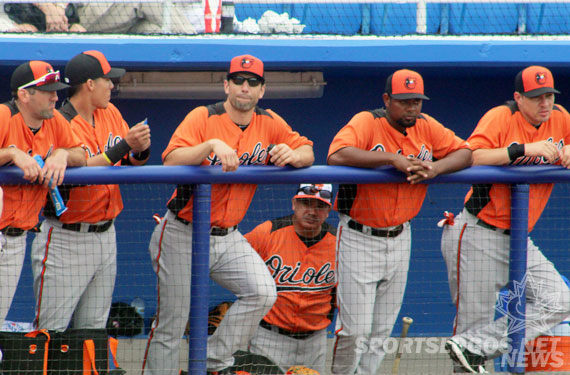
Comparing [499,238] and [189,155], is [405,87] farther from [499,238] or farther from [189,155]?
[189,155]

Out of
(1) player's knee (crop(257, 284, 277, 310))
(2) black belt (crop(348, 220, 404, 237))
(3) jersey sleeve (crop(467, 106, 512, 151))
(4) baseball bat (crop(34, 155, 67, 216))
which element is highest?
(3) jersey sleeve (crop(467, 106, 512, 151))

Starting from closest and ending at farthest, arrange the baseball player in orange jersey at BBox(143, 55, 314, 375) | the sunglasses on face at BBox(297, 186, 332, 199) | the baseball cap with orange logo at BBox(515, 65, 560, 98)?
1. the baseball player in orange jersey at BBox(143, 55, 314, 375)
2. the baseball cap with orange logo at BBox(515, 65, 560, 98)
3. the sunglasses on face at BBox(297, 186, 332, 199)

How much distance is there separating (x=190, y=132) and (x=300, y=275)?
1.26 meters

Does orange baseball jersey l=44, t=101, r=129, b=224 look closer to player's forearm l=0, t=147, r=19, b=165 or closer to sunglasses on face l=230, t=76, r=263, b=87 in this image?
player's forearm l=0, t=147, r=19, b=165

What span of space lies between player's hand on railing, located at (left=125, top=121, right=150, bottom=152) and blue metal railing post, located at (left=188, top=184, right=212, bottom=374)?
44 centimetres

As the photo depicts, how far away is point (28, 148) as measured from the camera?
365cm

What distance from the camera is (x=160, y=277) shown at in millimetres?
3805

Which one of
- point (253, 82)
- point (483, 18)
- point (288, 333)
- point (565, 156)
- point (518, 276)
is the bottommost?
point (288, 333)

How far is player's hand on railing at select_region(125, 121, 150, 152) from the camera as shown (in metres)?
3.68

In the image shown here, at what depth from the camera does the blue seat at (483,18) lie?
7.05 meters

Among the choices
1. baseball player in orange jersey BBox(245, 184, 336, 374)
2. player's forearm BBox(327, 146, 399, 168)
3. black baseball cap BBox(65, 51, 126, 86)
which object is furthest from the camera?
baseball player in orange jersey BBox(245, 184, 336, 374)

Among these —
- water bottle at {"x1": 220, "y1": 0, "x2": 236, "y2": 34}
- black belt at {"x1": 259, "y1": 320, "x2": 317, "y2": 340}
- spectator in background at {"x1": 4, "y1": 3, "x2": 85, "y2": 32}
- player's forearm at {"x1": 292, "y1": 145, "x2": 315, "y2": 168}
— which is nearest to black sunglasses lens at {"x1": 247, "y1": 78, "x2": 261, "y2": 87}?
player's forearm at {"x1": 292, "y1": 145, "x2": 315, "y2": 168}

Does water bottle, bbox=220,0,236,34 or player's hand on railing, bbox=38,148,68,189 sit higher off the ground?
water bottle, bbox=220,0,236,34

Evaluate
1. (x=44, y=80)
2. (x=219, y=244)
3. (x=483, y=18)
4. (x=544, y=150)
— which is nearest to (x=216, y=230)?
(x=219, y=244)
